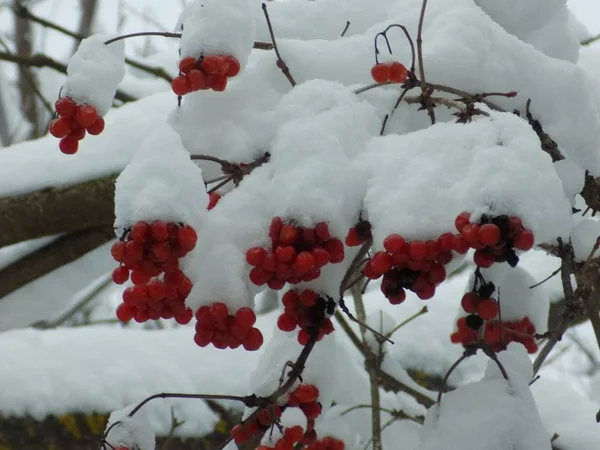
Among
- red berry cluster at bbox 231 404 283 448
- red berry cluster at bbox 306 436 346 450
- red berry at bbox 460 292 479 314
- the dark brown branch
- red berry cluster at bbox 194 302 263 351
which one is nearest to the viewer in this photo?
red berry cluster at bbox 194 302 263 351

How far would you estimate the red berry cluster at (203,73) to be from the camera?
45.8 inches

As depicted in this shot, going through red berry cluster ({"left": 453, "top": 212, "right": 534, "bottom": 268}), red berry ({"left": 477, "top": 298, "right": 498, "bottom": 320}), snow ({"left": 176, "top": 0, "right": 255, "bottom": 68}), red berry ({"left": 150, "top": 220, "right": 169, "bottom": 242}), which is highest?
snow ({"left": 176, "top": 0, "right": 255, "bottom": 68})

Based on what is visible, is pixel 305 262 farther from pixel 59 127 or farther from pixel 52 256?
pixel 52 256

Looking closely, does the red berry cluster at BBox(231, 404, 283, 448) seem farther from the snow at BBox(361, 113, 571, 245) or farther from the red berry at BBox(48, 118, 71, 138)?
the red berry at BBox(48, 118, 71, 138)

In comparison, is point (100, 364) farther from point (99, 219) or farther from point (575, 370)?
point (575, 370)

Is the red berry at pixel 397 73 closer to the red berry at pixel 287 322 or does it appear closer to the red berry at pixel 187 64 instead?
the red berry at pixel 187 64

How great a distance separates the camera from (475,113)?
114 centimetres

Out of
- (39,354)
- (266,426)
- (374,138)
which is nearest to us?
(374,138)

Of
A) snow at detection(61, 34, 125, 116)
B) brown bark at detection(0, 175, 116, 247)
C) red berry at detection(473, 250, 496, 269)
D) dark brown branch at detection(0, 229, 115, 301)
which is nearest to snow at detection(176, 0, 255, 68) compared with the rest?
snow at detection(61, 34, 125, 116)

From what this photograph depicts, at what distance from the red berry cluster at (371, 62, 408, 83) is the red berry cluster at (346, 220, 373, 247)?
35 centimetres

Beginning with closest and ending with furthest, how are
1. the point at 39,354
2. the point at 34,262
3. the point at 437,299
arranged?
the point at 34,262
the point at 39,354
the point at 437,299

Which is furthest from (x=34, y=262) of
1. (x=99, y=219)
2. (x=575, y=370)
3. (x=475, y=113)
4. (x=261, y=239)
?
(x=575, y=370)

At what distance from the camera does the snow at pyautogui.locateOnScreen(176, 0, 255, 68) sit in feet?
3.92

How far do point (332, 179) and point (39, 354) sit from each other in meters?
1.85
